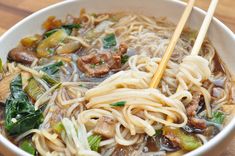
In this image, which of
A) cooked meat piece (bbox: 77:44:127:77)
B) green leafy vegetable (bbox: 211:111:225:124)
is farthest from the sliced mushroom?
green leafy vegetable (bbox: 211:111:225:124)

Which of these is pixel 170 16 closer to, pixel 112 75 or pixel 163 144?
pixel 112 75

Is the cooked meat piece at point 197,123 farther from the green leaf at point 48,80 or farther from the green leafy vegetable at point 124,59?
the green leaf at point 48,80

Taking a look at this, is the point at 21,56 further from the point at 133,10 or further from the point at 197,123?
the point at 197,123

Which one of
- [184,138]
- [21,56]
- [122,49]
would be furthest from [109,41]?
[184,138]

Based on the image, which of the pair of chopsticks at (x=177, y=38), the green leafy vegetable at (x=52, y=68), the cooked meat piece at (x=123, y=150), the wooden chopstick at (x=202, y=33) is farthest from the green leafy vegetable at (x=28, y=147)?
the wooden chopstick at (x=202, y=33)

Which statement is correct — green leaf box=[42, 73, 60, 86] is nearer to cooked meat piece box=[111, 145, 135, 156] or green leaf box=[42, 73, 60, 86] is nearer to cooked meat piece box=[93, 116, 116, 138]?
cooked meat piece box=[93, 116, 116, 138]
